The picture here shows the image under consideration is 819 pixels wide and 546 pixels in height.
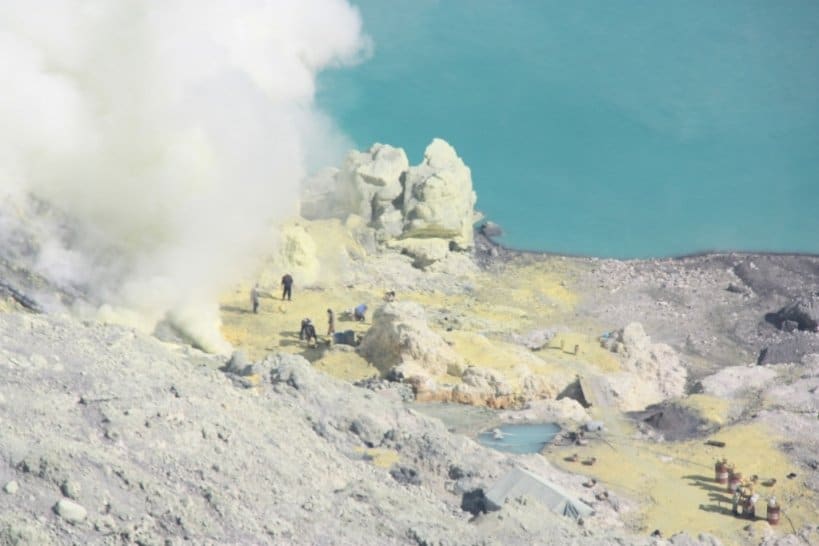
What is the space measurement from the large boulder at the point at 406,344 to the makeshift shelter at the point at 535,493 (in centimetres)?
761

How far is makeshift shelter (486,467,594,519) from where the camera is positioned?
1734cm

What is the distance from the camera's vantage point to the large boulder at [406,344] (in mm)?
25375

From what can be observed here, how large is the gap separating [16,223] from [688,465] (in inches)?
578

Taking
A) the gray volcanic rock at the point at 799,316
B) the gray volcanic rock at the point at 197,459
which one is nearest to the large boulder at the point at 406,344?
the gray volcanic rock at the point at 197,459

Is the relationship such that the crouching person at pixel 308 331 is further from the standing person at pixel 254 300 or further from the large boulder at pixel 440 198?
the large boulder at pixel 440 198

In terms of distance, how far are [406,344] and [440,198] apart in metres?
9.10

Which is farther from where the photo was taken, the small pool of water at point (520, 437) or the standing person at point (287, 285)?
the standing person at point (287, 285)

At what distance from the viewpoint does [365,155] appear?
34.8 metres

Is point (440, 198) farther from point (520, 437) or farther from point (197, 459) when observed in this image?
point (197, 459)

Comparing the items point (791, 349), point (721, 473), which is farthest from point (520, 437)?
point (791, 349)

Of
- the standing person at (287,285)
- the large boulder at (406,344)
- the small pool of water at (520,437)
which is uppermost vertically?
the standing person at (287,285)

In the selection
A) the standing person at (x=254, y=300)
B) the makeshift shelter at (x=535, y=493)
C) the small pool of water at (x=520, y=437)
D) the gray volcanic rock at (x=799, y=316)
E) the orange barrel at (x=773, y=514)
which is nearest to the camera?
the makeshift shelter at (x=535, y=493)

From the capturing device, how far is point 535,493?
17.5 m

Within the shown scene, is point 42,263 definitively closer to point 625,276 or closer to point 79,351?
point 79,351
